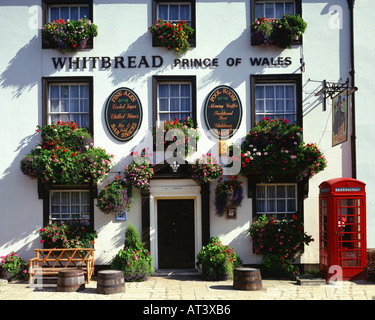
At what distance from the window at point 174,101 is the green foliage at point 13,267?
5.33 m

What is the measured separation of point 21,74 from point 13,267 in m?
5.25

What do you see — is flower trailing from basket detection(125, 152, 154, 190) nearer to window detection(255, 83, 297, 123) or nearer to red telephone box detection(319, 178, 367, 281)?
window detection(255, 83, 297, 123)

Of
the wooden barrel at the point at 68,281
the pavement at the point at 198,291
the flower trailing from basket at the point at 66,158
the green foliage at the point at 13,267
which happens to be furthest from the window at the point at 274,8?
the green foliage at the point at 13,267

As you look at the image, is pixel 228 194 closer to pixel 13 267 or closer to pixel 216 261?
pixel 216 261

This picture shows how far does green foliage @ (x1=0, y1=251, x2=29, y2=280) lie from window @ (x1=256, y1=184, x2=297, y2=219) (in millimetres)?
6497

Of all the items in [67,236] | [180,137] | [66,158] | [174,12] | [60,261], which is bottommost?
[60,261]

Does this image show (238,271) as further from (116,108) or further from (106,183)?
(116,108)

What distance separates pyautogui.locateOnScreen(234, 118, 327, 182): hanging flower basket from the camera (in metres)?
11.1

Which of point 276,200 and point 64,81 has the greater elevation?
point 64,81

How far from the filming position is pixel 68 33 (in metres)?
11.4

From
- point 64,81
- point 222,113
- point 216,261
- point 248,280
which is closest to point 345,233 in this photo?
point 248,280

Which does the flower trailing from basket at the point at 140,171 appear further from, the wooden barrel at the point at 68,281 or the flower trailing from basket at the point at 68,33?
the flower trailing from basket at the point at 68,33

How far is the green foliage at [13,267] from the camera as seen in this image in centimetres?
1102

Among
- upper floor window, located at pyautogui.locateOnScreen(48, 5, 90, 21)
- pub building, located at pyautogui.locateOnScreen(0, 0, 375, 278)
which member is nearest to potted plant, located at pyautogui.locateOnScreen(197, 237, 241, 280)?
pub building, located at pyautogui.locateOnScreen(0, 0, 375, 278)
